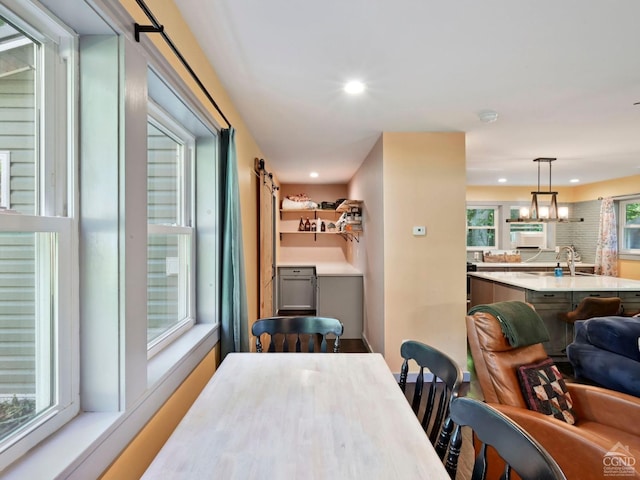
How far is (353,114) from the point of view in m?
2.71

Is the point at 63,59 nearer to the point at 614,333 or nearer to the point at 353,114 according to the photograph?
the point at 353,114

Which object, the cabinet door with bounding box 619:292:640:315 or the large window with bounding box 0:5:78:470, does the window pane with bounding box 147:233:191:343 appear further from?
the cabinet door with bounding box 619:292:640:315

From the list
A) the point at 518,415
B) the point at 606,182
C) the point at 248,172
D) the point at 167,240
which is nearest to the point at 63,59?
the point at 167,240

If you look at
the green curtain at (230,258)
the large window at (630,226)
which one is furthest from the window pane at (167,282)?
the large window at (630,226)

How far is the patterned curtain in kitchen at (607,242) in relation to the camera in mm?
5875

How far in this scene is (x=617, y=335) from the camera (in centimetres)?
200

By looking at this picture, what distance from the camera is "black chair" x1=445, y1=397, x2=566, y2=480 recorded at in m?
0.71

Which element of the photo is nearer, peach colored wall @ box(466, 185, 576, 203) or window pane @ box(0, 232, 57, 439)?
window pane @ box(0, 232, 57, 439)

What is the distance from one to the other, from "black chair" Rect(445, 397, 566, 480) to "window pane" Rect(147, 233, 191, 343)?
135 centimetres

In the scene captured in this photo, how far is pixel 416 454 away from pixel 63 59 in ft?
5.19

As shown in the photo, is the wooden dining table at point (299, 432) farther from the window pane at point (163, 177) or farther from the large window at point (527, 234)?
the large window at point (527, 234)

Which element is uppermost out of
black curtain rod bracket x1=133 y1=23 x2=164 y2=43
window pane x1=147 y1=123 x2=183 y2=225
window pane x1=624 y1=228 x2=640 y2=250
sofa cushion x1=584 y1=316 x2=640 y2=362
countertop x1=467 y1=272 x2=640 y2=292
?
black curtain rod bracket x1=133 y1=23 x2=164 y2=43

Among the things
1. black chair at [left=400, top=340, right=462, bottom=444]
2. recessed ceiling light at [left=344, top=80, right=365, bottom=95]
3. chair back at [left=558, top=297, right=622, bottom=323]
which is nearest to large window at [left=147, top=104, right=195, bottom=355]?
recessed ceiling light at [left=344, top=80, right=365, bottom=95]

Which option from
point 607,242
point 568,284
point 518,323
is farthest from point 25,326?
point 607,242
